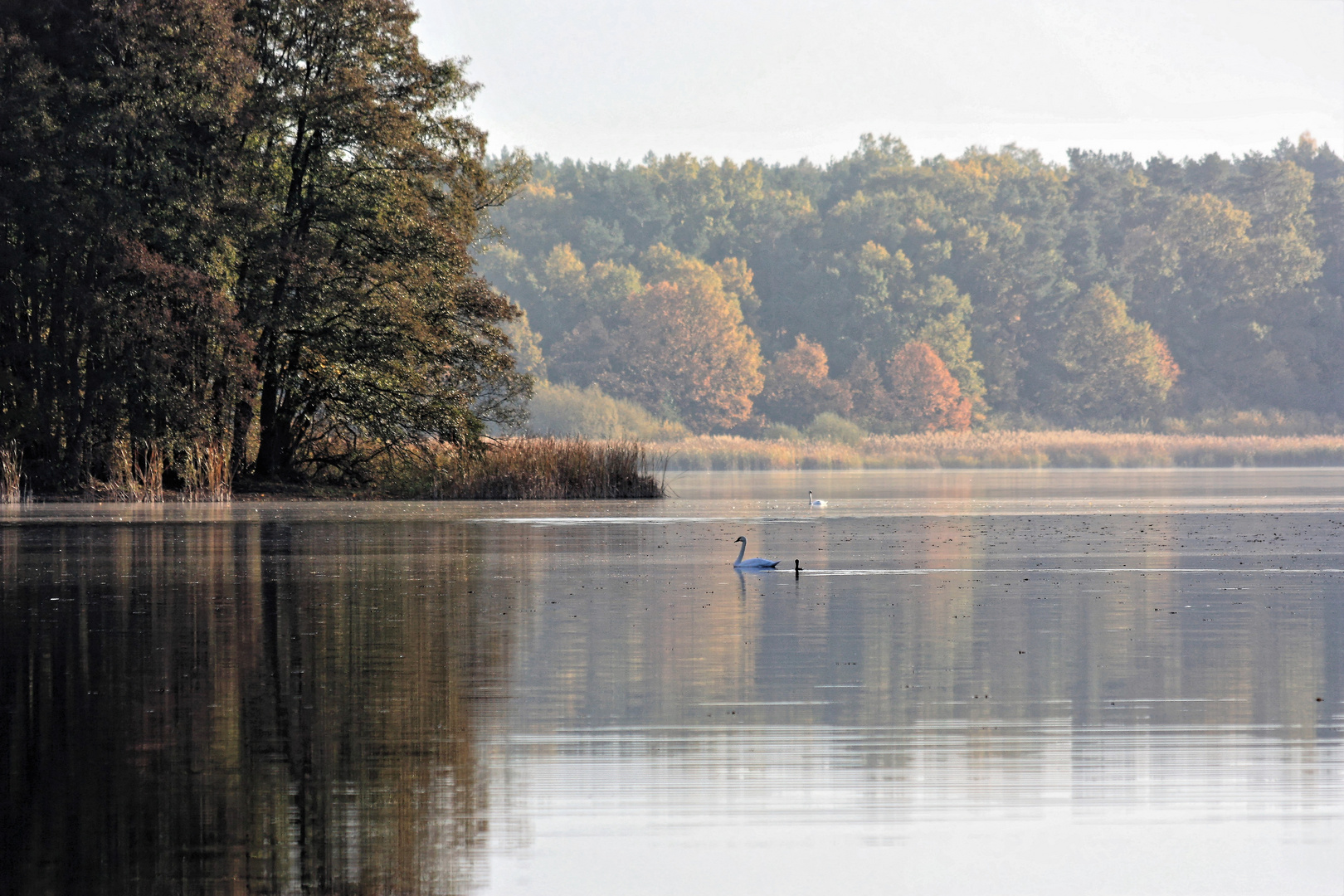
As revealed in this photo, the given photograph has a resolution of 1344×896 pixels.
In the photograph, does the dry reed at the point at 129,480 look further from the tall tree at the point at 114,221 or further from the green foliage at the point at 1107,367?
the green foliage at the point at 1107,367

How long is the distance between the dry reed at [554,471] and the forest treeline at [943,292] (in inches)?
2185

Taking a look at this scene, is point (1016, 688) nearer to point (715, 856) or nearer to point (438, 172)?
point (715, 856)

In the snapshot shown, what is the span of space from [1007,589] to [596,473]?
2275cm

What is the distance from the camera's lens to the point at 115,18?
3294 cm

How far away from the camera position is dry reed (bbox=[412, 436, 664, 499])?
35781 mm

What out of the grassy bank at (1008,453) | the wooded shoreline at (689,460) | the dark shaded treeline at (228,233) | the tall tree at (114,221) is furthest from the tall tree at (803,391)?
the tall tree at (114,221)

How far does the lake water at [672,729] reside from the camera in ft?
15.9

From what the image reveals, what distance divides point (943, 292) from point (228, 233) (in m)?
69.2

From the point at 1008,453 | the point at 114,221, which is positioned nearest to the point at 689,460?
the point at 1008,453

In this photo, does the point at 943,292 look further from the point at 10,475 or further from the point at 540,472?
the point at 10,475

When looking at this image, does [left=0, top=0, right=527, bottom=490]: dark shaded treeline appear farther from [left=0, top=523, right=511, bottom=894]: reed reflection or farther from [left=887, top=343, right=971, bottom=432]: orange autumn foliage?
[left=887, top=343, right=971, bottom=432]: orange autumn foliage

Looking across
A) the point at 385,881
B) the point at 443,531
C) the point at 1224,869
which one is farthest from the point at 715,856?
the point at 443,531

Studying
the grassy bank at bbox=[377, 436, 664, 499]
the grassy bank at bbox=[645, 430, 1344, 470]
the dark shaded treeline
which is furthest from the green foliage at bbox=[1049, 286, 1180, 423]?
the dark shaded treeline

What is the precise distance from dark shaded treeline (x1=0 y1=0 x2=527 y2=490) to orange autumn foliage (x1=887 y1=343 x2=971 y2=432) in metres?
57.9
